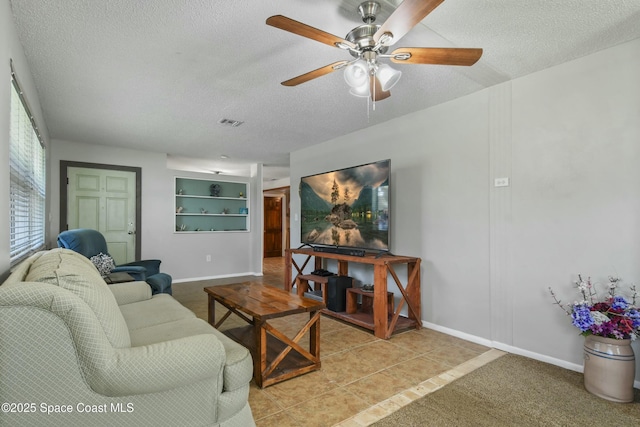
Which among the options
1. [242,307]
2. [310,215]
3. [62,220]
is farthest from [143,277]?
[62,220]

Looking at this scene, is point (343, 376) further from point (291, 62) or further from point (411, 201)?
point (291, 62)

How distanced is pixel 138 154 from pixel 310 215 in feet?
10.2

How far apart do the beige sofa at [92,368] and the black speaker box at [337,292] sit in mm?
2128

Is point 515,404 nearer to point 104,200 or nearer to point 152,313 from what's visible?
point 152,313

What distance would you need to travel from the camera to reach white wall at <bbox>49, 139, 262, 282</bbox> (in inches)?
185

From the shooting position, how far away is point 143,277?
3.27 m

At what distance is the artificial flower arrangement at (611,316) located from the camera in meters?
1.95

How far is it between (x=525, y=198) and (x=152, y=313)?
2956mm

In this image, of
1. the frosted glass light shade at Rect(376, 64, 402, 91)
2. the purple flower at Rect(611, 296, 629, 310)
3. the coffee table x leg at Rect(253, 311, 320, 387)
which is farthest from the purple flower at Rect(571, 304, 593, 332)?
the frosted glass light shade at Rect(376, 64, 402, 91)

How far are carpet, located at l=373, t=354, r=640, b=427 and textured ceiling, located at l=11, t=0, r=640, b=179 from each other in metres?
2.25

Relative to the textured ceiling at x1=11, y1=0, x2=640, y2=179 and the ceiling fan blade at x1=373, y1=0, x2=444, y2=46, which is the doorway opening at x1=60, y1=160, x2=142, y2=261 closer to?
the textured ceiling at x1=11, y1=0, x2=640, y2=179

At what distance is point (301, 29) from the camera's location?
1507 millimetres

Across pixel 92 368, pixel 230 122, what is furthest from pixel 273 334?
pixel 230 122

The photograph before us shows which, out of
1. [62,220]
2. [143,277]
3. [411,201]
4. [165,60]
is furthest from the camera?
[62,220]
